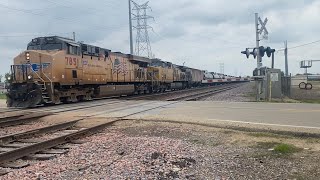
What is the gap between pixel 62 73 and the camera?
20203 mm

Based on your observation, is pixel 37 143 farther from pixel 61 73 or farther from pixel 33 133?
pixel 61 73

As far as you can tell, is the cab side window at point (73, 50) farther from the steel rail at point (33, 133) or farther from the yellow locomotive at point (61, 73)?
the steel rail at point (33, 133)

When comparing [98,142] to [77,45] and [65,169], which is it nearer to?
[65,169]

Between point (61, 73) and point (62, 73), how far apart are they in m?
0.10

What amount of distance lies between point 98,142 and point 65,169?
2485 millimetres

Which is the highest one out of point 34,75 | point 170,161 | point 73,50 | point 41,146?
point 73,50

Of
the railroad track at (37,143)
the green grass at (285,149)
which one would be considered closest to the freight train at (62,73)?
the railroad track at (37,143)

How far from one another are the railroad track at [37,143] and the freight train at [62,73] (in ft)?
26.7

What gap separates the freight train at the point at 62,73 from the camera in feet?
63.9

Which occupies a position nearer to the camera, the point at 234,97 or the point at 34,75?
the point at 34,75

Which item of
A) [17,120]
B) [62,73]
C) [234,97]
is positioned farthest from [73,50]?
[234,97]

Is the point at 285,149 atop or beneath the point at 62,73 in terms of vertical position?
beneath

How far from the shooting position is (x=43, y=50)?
66.6 ft

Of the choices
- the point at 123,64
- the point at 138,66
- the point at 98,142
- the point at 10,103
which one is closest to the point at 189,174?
the point at 98,142
